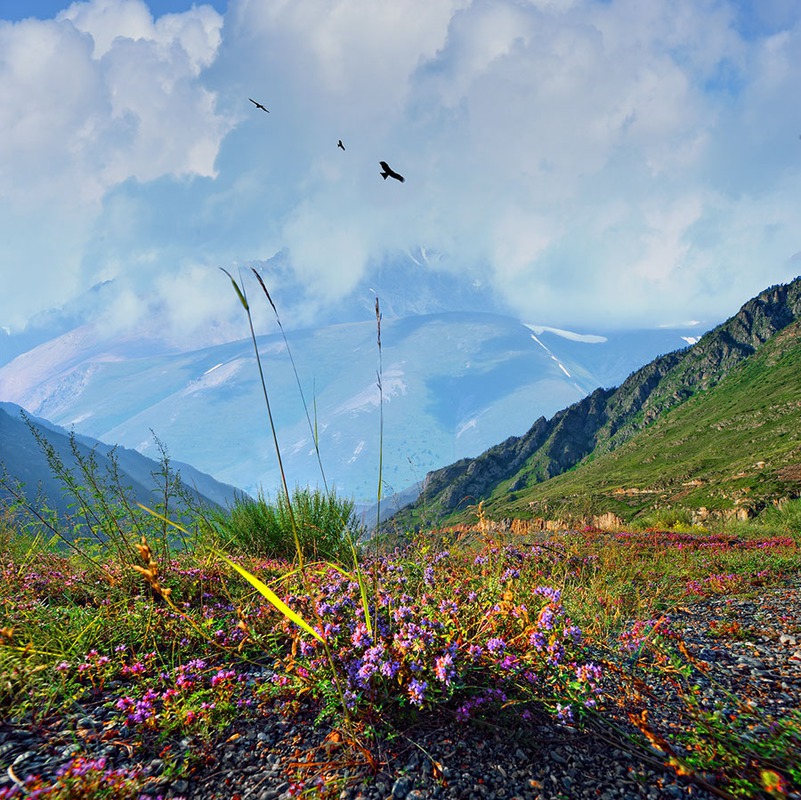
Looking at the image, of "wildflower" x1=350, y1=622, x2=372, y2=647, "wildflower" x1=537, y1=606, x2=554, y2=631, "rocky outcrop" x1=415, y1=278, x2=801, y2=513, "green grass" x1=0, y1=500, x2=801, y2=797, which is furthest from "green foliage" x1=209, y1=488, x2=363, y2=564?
"rocky outcrop" x1=415, y1=278, x2=801, y2=513

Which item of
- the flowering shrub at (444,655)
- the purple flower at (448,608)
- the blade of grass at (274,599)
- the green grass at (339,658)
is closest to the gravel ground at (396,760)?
the green grass at (339,658)

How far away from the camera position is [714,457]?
5772 cm

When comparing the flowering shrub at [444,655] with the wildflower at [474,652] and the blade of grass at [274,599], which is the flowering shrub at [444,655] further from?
the blade of grass at [274,599]

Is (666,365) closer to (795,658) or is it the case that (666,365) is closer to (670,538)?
(670,538)

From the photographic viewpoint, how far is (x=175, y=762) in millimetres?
2402

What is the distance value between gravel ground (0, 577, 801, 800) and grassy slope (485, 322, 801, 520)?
17.0 meters

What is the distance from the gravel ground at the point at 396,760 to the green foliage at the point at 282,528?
13.7ft

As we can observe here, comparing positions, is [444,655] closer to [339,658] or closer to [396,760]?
[396,760]

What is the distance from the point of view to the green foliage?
7.24m

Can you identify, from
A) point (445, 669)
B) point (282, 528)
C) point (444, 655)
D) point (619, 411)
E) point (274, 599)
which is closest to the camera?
point (274, 599)

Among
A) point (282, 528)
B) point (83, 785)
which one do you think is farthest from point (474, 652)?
point (282, 528)

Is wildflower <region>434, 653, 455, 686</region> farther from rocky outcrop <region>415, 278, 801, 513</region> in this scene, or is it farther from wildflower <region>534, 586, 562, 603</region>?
rocky outcrop <region>415, 278, 801, 513</region>

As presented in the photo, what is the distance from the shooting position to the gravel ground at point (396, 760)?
2230mm

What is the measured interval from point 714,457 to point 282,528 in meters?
65.6
